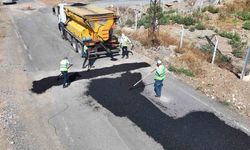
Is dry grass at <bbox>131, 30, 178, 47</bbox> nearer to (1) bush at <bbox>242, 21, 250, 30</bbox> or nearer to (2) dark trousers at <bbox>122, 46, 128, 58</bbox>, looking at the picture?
(2) dark trousers at <bbox>122, 46, 128, 58</bbox>

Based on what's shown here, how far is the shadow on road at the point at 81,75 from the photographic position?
14.7 m

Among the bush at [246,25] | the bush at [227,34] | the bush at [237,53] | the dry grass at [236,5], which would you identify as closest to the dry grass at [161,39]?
the bush at [237,53]

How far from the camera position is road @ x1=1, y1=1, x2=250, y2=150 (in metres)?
10.3

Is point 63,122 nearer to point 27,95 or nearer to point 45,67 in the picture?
point 27,95

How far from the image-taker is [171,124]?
37.1 ft

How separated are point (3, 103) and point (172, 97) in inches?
287

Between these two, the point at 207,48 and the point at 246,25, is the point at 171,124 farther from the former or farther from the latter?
the point at 246,25

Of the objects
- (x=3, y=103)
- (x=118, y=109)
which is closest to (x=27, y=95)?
(x=3, y=103)

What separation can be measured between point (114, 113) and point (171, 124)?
2317 mm

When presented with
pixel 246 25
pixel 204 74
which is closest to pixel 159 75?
pixel 204 74

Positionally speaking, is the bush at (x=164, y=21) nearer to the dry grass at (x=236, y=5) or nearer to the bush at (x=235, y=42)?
the bush at (x=235, y=42)

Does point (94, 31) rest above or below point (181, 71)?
above

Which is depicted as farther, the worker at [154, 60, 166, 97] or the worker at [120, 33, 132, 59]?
the worker at [120, 33, 132, 59]

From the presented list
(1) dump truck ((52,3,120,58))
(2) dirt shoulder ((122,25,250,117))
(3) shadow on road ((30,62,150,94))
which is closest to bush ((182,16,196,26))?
(2) dirt shoulder ((122,25,250,117))
